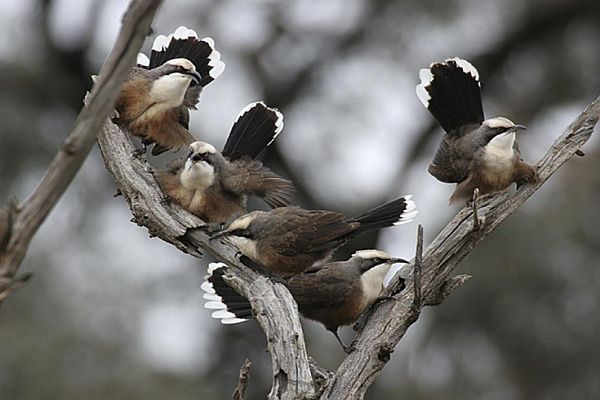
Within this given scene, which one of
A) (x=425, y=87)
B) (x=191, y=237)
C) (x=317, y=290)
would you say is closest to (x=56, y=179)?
(x=191, y=237)

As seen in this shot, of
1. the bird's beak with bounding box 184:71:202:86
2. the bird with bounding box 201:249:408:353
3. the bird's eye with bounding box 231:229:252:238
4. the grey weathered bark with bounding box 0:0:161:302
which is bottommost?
the grey weathered bark with bounding box 0:0:161:302

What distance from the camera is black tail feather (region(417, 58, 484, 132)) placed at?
4438 millimetres

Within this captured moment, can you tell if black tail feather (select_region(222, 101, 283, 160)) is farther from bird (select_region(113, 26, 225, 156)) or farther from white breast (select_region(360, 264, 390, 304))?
white breast (select_region(360, 264, 390, 304))

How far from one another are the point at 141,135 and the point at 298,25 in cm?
604

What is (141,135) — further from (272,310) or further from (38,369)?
(38,369)

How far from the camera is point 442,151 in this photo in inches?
177

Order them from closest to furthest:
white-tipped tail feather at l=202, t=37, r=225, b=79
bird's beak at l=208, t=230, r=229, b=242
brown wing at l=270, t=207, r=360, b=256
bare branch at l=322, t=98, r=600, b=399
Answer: bare branch at l=322, t=98, r=600, b=399 < bird's beak at l=208, t=230, r=229, b=242 < brown wing at l=270, t=207, r=360, b=256 < white-tipped tail feather at l=202, t=37, r=225, b=79

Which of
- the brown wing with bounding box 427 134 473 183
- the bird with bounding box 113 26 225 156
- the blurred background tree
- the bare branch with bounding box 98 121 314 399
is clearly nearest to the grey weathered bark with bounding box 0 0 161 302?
the bare branch with bounding box 98 121 314 399

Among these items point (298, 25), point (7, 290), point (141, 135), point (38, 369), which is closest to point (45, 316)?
point (38, 369)

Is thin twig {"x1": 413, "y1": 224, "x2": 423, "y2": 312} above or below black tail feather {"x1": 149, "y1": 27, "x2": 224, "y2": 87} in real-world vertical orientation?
below

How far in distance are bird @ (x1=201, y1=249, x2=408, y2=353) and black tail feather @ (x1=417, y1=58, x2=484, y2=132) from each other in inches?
26.8

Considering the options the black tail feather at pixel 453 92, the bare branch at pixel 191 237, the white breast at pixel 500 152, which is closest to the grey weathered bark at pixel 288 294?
the bare branch at pixel 191 237

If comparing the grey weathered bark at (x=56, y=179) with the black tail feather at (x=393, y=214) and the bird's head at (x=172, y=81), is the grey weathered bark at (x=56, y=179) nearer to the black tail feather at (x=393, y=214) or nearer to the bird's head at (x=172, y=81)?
the bird's head at (x=172, y=81)

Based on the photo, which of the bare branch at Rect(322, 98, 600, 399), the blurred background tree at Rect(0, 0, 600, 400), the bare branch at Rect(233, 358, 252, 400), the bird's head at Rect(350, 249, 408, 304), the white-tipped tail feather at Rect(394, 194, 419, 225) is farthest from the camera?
the blurred background tree at Rect(0, 0, 600, 400)
